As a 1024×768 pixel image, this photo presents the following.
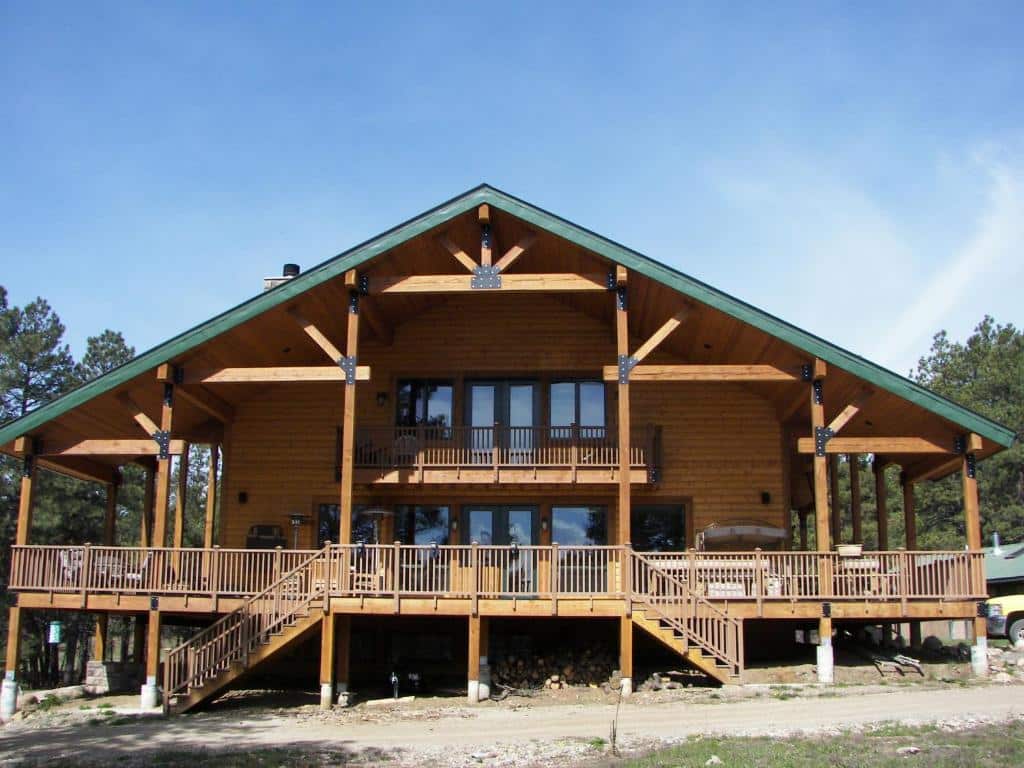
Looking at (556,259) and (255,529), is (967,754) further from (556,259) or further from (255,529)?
(255,529)

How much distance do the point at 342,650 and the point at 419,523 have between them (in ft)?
14.9

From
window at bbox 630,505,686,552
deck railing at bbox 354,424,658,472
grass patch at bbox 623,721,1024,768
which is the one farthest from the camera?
window at bbox 630,505,686,552

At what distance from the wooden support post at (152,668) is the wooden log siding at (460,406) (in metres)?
4.40

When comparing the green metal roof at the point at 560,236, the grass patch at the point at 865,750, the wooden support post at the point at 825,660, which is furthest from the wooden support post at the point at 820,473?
the grass patch at the point at 865,750

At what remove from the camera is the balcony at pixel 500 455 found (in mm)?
23453

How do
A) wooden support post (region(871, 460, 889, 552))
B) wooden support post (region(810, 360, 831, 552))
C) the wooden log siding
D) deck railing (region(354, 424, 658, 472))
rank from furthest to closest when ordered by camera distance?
wooden support post (region(871, 460, 889, 552))
the wooden log siding
deck railing (region(354, 424, 658, 472))
wooden support post (region(810, 360, 831, 552))

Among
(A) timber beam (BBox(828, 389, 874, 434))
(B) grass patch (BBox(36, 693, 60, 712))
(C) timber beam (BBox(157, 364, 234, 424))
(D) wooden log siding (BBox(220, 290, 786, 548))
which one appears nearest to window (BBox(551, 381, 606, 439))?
(D) wooden log siding (BBox(220, 290, 786, 548))

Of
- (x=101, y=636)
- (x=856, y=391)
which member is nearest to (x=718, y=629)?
(x=856, y=391)

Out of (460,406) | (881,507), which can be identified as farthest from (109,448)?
(881,507)

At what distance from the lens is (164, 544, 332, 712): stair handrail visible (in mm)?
19688

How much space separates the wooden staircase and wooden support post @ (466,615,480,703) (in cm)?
276

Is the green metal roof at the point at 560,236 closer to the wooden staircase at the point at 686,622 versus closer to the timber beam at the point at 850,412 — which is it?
the timber beam at the point at 850,412

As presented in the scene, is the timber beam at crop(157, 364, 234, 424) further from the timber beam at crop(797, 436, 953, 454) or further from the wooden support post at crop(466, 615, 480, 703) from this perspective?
the timber beam at crop(797, 436, 953, 454)

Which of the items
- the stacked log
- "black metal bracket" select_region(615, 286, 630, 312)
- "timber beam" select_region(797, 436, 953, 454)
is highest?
"black metal bracket" select_region(615, 286, 630, 312)
